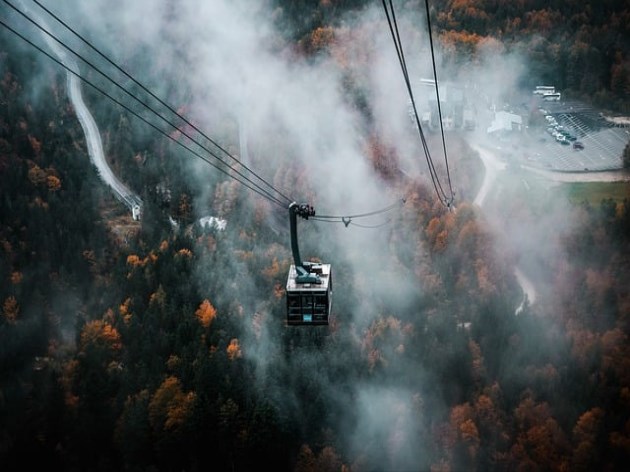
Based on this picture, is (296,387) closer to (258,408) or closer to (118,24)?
(258,408)

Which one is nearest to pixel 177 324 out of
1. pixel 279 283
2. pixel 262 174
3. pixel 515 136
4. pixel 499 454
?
pixel 279 283

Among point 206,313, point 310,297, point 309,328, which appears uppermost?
point 310,297

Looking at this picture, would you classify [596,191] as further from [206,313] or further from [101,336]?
[101,336]

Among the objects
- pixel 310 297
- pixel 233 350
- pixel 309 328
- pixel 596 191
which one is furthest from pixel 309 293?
pixel 596 191

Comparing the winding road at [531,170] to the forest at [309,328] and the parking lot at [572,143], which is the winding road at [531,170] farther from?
the forest at [309,328]

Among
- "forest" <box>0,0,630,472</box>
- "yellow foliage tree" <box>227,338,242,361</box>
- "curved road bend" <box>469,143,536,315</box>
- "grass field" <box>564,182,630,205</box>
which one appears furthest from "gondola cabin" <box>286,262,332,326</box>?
"grass field" <box>564,182,630,205</box>
